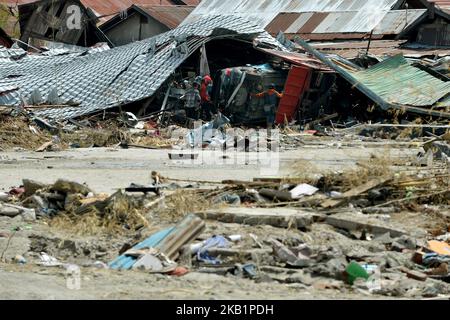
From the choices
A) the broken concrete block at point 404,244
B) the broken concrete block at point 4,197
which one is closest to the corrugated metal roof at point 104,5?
Answer: the broken concrete block at point 4,197

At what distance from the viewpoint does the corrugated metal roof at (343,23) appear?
32156 millimetres

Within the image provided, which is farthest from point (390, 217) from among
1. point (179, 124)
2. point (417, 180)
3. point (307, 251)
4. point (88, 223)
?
Result: point (179, 124)

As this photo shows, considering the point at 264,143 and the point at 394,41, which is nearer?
the point at 264,143

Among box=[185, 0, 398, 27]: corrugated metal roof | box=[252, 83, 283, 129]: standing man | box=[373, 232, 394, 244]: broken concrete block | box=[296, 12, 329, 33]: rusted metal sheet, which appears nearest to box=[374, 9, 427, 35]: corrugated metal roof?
box=[185, 0, 398, 27]: corrugated metal roof

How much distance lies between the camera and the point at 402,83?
2434 centimetres

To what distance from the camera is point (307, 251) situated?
29.4 ft

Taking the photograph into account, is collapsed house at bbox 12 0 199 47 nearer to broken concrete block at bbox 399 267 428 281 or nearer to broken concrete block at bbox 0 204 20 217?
broken concrete block at bbox 0 204 20 217

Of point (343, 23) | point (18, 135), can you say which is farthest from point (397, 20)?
point (18, 135)

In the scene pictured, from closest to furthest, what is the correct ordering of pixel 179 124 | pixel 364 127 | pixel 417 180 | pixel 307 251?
pixel 307 251
pixel 417 180
pixel 364 127
pixel 179 124

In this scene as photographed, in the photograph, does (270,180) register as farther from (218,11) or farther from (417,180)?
(218,11)

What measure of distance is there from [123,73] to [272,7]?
1135 cm

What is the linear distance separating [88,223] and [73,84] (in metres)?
17.4

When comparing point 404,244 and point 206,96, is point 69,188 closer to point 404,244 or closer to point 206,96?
point 404,244
